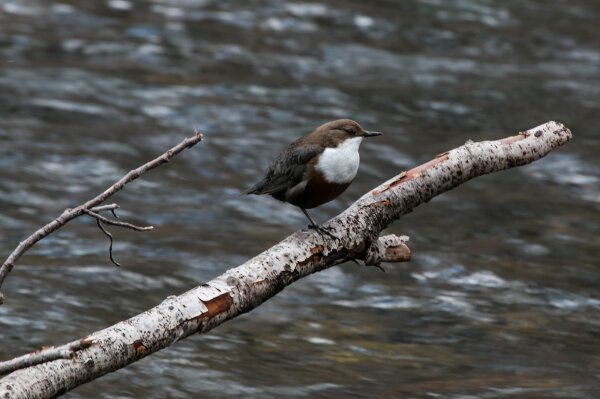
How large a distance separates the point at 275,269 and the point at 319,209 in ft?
14.9

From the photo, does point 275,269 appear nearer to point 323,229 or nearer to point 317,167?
point 323,229

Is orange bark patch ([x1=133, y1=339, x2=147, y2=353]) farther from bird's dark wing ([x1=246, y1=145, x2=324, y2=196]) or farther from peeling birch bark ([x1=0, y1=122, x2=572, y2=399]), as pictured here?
bird's dark wing ([x1=246, y1=145, x2=324, y2=196])

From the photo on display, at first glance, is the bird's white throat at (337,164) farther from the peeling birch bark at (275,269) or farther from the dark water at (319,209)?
the dark water at (319,209)

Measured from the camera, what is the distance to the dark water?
16.7 ft

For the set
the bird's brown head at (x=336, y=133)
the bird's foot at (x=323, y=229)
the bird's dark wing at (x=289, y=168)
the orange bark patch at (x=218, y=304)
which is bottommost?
the orange bark patch at (x=218, y=304)

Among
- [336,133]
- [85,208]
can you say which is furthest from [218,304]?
[336,133]

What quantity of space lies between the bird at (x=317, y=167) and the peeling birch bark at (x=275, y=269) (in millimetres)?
145

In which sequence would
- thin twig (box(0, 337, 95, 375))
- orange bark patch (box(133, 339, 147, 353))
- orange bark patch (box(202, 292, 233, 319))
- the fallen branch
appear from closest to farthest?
thin twig (box(0, 337, 95, 375))
the fallen branch
orange bark patch (box(133, 339, 147, 353))
orange bark patch (box(202, 292, 233, 319))

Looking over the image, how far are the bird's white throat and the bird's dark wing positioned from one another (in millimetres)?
48

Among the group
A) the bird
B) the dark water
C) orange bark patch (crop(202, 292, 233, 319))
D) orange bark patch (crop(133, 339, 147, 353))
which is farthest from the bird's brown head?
the dark water

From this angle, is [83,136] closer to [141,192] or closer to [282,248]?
[141,192]

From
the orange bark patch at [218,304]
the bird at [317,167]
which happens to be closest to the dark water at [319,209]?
the bird at [317,167]

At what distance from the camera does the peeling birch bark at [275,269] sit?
2.73 meters

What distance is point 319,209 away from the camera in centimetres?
777
